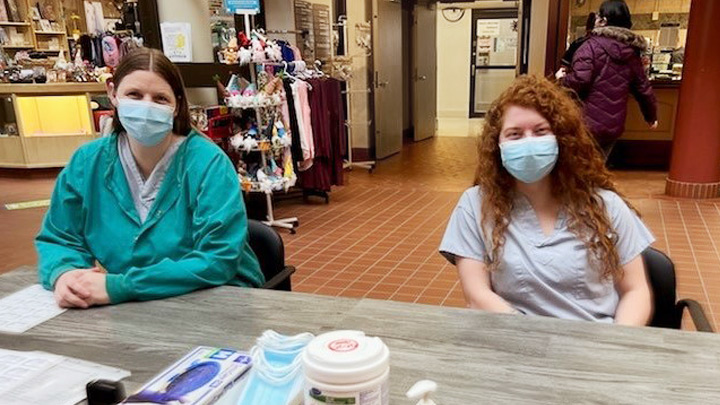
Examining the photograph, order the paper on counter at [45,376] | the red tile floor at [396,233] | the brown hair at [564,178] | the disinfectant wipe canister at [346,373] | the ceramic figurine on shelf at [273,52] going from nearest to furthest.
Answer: the disinfectant wipe canister at [346,373], the paper on counter at [45,376], the brown hair at [564,178], the red tile floor at [396,233], the ceramic figurine on shelf at [273,52]

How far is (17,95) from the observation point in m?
6.33

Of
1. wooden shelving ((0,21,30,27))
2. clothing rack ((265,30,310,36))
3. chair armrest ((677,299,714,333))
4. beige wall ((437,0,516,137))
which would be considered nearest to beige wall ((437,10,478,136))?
beige wall ((437,0,516,137))

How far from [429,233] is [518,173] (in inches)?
106

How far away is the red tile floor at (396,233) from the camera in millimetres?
3197

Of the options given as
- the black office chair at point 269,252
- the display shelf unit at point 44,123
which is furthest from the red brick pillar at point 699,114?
the display shelf unit at point 44,123

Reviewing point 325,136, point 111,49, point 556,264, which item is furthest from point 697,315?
point 111,49

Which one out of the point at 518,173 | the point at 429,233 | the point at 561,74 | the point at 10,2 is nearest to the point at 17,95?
the point at 10,2

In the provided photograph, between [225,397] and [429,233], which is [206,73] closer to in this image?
[429,233]

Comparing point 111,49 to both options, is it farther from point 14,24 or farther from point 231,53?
point 14,24

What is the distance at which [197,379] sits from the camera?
3.07 ft

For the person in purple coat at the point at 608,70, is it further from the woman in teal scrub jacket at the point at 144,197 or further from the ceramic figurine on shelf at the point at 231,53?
the woman in teal scrub jacket at the point at 144,197

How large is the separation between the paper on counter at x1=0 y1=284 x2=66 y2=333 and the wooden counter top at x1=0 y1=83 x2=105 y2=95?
566 cm

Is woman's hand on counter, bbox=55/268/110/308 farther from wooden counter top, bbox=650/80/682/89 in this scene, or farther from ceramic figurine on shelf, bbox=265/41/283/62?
wooden counter top, bbox=650/80/682/89

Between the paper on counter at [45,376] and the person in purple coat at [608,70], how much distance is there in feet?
12.6
